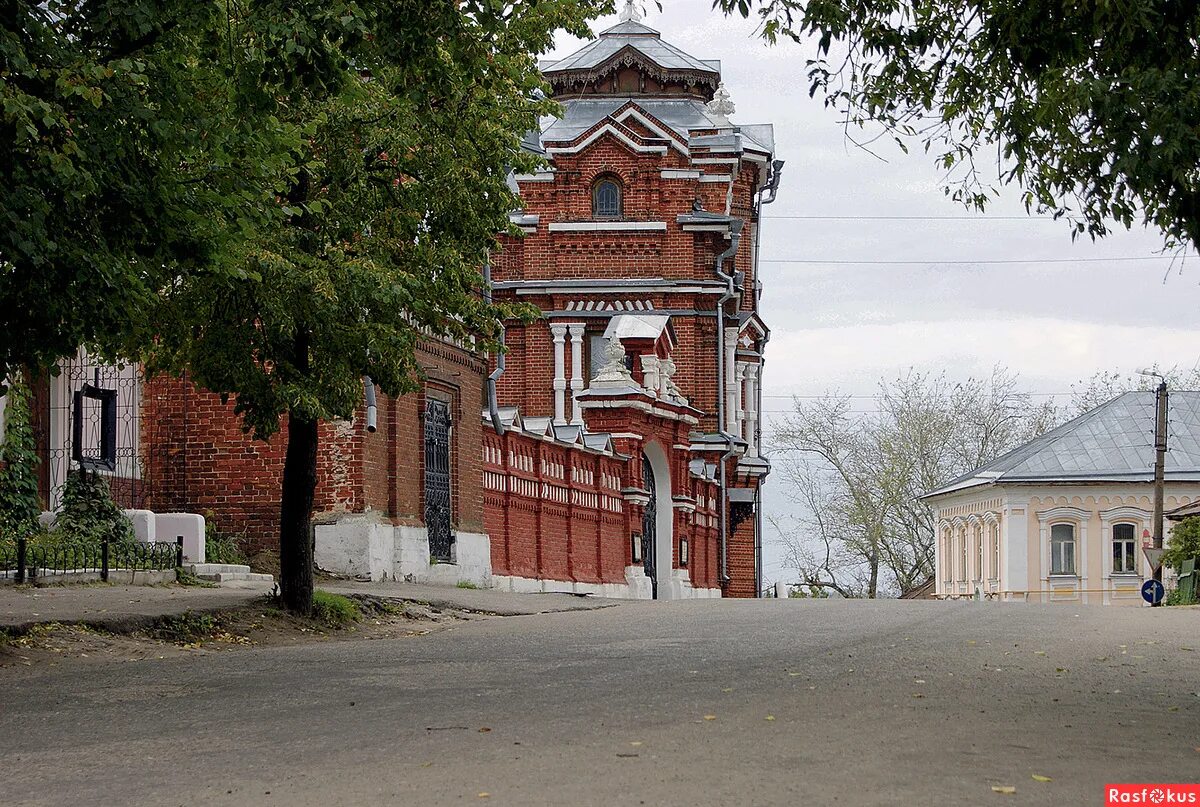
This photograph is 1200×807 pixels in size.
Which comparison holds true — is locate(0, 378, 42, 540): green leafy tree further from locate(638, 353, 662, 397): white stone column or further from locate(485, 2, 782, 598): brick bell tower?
locate(485, 2, 782, 598): brick bell tower

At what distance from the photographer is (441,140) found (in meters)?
15.7

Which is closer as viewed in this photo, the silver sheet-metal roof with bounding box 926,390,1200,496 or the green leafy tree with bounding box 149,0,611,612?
the green leafy tree with bounding box 149,0,611,612

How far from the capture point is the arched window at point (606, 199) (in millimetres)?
48719

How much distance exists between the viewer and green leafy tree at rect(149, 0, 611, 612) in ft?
48.8

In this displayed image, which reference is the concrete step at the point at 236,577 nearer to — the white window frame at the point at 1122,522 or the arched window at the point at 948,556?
the white window frame at the point at 1122,522

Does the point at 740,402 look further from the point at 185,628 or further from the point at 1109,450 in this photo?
the point at 185,628

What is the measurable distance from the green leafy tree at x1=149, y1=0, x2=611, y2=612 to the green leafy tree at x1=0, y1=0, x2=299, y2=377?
200 cm

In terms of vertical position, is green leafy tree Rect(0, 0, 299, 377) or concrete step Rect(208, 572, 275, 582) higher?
green leafy tree Rect(0, 0, 299, 377)

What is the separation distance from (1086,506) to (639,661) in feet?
158

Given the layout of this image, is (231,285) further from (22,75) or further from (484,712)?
(484,712)

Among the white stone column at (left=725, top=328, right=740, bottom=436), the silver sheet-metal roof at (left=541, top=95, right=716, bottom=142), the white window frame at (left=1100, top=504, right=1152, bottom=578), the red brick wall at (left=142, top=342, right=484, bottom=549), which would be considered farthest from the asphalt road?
the white window frame at (left=1100, top=504, right=1152, bottom=578)

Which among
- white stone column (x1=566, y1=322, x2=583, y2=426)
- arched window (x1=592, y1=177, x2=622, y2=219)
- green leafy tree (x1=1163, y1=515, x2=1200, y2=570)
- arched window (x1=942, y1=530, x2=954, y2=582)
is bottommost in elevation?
arched window (x1=942, y1=530, x2=954, y2=582)

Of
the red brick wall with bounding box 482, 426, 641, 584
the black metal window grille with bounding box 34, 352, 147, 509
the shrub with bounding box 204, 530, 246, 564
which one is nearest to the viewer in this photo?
the black metal window grille with bounding box 34, 352, 147, 509

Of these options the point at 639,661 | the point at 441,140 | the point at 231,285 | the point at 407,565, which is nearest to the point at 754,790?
the point at 639,661
